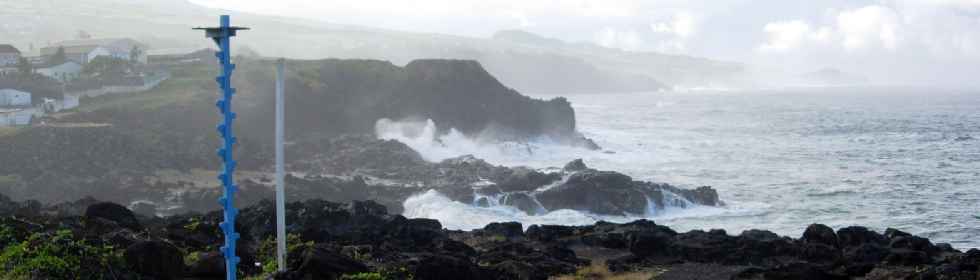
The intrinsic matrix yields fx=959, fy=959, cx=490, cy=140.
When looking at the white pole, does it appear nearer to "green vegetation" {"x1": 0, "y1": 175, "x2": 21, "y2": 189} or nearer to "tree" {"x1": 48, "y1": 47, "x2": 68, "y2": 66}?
"green vegetation" {"x1": 0, "y1": 175, "x2": 21, "y2": 189}

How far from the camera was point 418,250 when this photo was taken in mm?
23734

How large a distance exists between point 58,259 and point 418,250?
1079cm

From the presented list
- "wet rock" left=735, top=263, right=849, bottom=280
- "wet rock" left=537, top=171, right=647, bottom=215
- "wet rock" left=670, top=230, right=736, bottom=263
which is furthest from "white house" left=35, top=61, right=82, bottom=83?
"wet rock" left=735, top=263, right=849, bottom=280

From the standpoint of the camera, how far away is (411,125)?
216 ft

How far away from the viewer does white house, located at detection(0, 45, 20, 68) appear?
73.1 meters

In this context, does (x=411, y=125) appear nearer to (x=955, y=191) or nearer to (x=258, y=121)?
(x=258, y=121)

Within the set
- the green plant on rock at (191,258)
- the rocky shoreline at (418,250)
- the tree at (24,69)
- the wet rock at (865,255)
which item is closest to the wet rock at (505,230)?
the rocky shoreline at (418,250)

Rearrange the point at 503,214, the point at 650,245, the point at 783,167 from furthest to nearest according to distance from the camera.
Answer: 1. the point at 783,167
2. the point at 503,214
3. the point at 650,245

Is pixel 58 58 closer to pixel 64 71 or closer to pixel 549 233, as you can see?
pixel 64 71

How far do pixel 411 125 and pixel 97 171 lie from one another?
76.4 feet

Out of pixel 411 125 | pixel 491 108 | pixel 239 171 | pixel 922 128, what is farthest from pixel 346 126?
pixel 922 128

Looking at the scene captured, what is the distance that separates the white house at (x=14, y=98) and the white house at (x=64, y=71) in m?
8.54

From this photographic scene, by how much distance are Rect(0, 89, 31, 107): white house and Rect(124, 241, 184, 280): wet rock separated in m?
53.0

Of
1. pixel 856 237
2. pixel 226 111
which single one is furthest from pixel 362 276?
pixel 856 237
